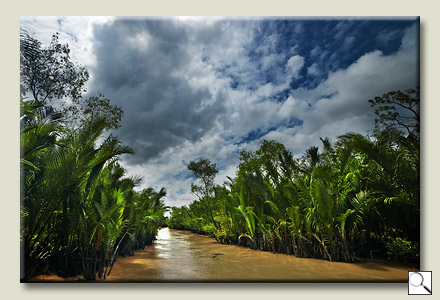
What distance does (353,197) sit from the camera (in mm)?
5594

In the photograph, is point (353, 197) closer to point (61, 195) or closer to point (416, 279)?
point (416, 279)

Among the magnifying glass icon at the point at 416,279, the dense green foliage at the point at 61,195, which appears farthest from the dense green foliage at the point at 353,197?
the dense green foliage at the point at 61,195

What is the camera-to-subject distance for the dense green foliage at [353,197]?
14.4 feet

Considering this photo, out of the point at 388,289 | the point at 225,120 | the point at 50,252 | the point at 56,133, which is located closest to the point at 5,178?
the point at 56,133

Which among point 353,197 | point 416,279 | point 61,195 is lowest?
point 416,279

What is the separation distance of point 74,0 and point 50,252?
4.07 m

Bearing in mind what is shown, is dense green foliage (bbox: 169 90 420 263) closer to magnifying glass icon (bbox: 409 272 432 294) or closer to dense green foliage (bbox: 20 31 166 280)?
magnifying glass icon (bbox: 409 272 432 294)

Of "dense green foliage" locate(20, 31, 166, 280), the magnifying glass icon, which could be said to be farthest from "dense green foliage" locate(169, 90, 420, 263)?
"dense green foliage" locate(20, 31, 166, 280)

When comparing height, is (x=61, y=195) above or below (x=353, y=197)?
above

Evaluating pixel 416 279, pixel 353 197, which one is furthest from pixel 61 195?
pixel 353 197

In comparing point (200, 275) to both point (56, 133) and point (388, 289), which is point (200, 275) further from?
point (56, 133)

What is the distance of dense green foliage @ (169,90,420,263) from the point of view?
4.39 meters

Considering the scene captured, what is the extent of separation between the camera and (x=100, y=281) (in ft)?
12.3

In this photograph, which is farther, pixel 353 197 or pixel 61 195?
pixel 353 197
